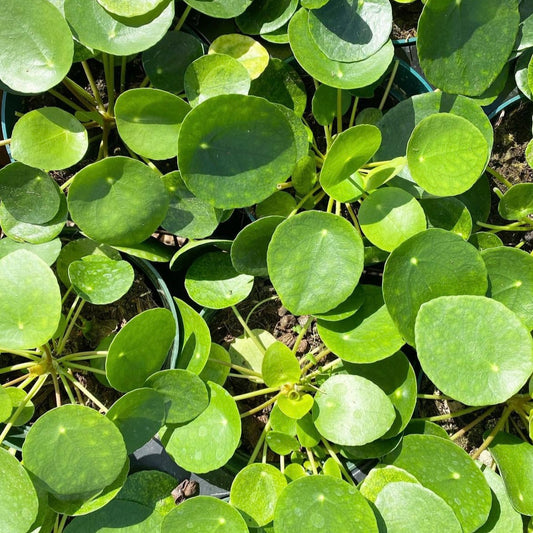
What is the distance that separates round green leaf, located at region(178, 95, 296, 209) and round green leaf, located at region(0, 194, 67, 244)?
12.5 inches

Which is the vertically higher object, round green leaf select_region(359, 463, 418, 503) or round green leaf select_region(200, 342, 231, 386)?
round green leaf select_region(200, 342, 231, 386)

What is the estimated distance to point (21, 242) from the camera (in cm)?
117

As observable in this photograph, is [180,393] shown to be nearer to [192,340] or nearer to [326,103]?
[192,340]

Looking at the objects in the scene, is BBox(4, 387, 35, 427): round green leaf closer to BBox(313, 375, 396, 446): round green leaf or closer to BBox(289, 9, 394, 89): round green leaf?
BBox(313, 375, 396, 446): round green leaf

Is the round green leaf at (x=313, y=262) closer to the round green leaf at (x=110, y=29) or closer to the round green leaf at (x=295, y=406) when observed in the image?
the round green leaf at (x=295, y=406)

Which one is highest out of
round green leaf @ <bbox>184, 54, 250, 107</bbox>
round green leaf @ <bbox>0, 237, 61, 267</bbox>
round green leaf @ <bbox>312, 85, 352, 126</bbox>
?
round green leaf @ <bbox>184, 54, 250, 107</bbox>

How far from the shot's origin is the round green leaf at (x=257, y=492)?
1092 millimetres

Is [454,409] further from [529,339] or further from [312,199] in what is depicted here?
[312,199]

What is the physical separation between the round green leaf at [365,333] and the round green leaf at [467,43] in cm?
45

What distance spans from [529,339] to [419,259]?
236 millimetres

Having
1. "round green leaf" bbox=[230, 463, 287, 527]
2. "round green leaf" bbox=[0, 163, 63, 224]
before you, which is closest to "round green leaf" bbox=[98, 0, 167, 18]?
"round green leaf" bbox=[0, 163, 63, 224]

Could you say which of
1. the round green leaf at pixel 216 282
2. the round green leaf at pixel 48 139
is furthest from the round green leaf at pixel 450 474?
the round green leaf at pixel 48 139

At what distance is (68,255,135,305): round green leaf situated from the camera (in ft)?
3.62

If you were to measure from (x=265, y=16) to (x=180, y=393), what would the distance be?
802 millimetres
